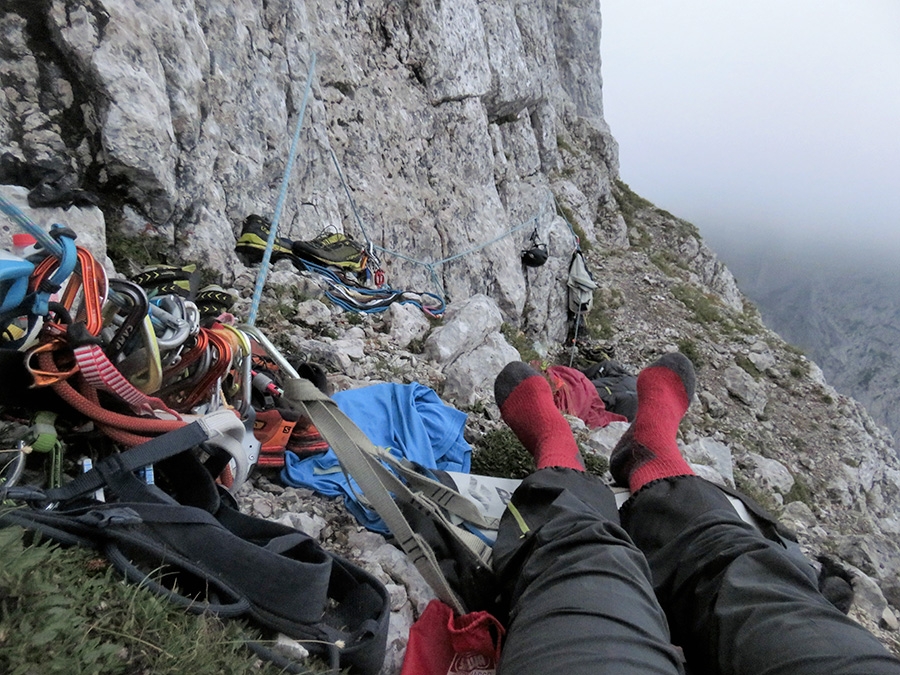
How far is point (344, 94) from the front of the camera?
276 inches

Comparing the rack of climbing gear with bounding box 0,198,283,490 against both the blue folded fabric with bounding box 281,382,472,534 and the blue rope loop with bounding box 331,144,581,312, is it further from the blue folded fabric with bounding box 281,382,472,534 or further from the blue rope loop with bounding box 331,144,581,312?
the blue rope loop with bounding box 331,144,581,312

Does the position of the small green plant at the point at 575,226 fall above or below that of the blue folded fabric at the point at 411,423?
above

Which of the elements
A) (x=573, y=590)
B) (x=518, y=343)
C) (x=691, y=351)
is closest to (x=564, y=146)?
(x=691, y=351)

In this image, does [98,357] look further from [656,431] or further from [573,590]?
[656,431]

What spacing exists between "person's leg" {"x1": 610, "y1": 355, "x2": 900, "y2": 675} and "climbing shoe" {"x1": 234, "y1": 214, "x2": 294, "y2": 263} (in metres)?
3.58

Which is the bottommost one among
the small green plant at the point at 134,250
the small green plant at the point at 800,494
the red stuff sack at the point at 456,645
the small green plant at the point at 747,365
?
the small green plant at the point at 800,494

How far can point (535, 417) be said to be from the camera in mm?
2984

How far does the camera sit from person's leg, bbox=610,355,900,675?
1.22 metres

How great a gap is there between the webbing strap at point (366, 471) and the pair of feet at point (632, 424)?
106cm

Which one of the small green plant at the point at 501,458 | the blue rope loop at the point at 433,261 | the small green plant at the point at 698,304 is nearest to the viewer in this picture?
the small green plant at the point at 501,458

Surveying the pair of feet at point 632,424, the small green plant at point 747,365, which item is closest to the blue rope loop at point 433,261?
the pair of feet at point 632,424

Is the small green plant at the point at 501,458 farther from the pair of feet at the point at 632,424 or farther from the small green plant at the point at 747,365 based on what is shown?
the small green plant at the point at 747,365

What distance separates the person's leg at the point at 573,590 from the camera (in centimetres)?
117

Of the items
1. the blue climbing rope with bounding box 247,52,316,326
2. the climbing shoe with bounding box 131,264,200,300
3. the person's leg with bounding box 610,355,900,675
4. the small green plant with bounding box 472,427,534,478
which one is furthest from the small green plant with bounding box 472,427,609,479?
the climbing shoe with bounding box 131,264,200,300
